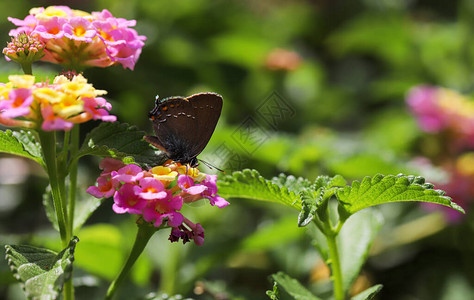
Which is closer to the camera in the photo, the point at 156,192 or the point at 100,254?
the point at 156,192

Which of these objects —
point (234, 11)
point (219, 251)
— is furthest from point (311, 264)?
point (234, 11)

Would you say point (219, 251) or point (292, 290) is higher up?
point (292, 290)

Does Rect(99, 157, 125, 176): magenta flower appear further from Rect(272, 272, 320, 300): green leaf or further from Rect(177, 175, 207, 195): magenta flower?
Rect(272, 272, 320, 300): green leaf

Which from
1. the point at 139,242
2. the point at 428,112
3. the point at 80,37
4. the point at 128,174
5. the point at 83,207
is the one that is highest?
the point at 428,112

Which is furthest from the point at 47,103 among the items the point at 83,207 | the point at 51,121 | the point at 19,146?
the point at 83,207

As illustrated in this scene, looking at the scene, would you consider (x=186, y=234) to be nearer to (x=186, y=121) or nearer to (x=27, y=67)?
(x=186, y=121)

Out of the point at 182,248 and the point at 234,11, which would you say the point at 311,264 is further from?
the point at 234,11
